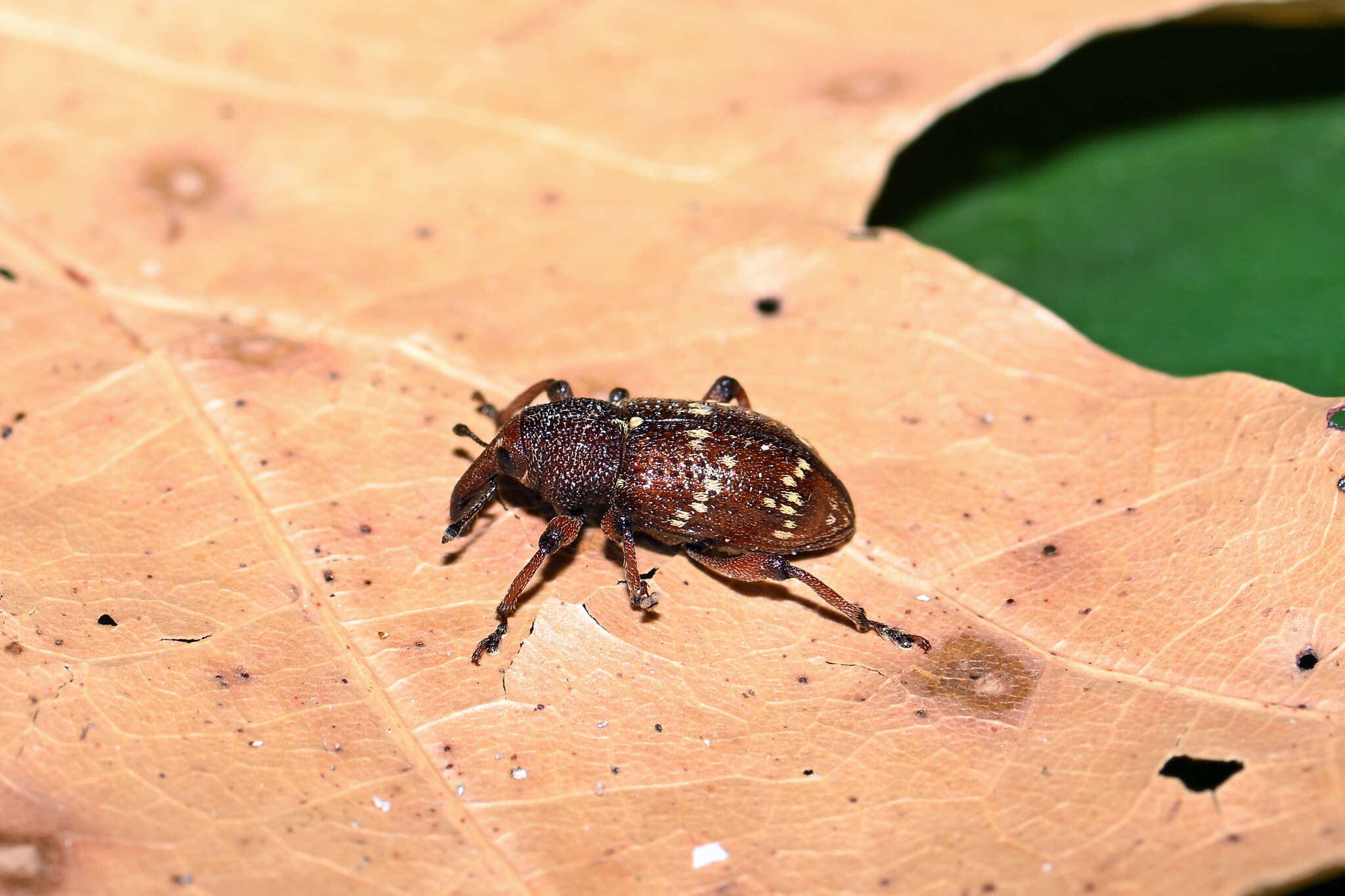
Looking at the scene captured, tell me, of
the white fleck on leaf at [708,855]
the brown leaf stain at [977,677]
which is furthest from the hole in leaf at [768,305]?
the white fleck on leaf at [708,855]

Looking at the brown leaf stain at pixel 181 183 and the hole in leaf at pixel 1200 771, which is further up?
the hole in leaf at pixel 1200 771

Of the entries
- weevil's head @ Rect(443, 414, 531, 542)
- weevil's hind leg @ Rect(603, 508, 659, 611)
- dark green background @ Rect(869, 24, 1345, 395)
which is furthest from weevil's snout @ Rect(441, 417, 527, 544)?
dark green background @ Rect(869, 24, 1345, 395)

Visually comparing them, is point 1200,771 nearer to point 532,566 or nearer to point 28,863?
point 532,566

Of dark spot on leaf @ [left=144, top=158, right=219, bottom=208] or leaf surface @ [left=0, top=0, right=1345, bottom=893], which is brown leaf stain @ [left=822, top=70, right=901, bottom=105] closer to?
leaf surface @ [left=0, top=0, right=1345, bottom=893]

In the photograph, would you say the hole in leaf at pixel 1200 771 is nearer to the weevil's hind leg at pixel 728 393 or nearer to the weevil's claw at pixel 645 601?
the weevil's claw at pixel 645 601

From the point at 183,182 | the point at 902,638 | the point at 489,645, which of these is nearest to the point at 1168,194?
the point at 902,638

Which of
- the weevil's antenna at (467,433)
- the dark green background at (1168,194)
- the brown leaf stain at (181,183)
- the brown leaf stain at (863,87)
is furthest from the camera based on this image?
the brown leaf stain at (863,87)
